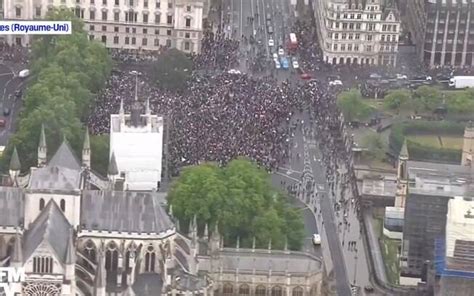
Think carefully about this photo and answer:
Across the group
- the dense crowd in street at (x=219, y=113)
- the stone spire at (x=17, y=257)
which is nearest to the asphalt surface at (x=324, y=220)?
the dense crowd in street at (x=219, y=113)

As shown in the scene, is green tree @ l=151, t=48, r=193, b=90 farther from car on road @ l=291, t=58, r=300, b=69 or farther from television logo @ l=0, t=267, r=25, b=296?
television logo @ l=0, t=267, r=25, b=296

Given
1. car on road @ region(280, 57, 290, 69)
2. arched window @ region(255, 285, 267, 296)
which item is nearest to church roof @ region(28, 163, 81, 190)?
arched window @ region(255, 285, 267, 296)

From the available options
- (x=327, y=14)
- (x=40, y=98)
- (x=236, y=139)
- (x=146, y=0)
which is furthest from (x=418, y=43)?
(x=40, y=98)

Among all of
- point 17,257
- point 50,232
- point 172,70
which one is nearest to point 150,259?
point 50,232

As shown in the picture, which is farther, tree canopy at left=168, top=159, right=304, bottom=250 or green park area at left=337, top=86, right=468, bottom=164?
green park area at left=337, top=86, right=468, bottom=164

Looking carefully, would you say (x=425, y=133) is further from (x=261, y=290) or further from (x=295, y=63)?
(x=261, y=290)

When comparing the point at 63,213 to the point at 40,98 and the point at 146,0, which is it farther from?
the point at 146,0
